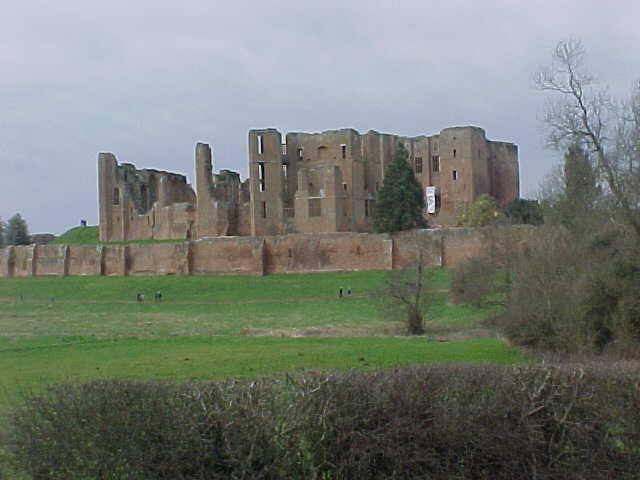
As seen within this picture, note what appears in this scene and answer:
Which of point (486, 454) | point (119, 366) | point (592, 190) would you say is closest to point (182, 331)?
point (119, 366)

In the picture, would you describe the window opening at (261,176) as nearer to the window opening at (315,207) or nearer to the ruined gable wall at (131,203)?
the window opening at (315,207)

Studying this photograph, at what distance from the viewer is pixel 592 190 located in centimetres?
2123

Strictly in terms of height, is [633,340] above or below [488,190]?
below

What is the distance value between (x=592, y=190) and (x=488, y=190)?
54651 mm

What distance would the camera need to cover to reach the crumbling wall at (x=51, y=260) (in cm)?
6964

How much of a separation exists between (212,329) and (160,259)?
31.7 metres

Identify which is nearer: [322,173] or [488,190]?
[322,173]

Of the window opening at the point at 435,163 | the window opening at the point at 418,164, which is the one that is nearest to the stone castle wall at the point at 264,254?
the window opening at the point at 435,163

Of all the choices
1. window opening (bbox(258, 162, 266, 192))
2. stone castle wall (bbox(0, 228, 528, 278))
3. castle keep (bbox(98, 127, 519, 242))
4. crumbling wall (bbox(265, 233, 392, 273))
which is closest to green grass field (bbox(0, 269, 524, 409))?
crumbling wall (bbox(265, 233, 392, 273))

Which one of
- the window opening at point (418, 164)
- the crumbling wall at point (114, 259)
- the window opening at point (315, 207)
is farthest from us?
the window opening at point (418, 164)

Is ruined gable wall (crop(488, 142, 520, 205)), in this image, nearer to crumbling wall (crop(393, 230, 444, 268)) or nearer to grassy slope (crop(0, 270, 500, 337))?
crumbling wall (crop(393, 230, 444, 268))

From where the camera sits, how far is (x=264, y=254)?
62781mm

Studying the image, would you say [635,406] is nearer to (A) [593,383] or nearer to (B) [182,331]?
(A) [593,383]

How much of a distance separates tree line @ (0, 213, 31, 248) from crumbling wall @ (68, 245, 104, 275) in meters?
26.0
